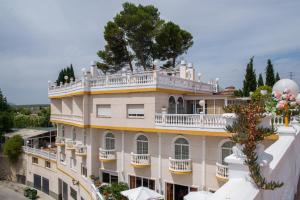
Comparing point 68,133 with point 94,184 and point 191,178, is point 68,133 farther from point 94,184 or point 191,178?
point 191,178

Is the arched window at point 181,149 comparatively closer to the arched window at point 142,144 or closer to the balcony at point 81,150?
the arched window at point 142,144

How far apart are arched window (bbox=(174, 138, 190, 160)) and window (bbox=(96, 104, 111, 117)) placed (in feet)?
19.4

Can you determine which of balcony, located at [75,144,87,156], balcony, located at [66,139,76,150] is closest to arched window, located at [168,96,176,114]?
balcony, located at [75,144,87,156]

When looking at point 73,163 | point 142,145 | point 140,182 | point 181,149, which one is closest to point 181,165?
point 181,149

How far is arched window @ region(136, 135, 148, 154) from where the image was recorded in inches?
766

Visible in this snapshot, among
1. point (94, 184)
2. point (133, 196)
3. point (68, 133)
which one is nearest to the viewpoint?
point (133, 196)

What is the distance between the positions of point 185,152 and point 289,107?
9388 millimetres

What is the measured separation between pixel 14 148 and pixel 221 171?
3504cm

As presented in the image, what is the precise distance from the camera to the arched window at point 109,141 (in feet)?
70.6

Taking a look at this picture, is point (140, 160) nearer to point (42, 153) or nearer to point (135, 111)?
point (135, 111)

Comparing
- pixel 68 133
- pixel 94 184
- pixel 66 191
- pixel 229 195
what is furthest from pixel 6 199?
pixel 229 195

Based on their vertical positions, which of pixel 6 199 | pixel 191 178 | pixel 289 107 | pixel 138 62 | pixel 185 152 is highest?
pixel 138 62

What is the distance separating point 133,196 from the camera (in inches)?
653

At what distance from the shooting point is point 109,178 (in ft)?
71.8
